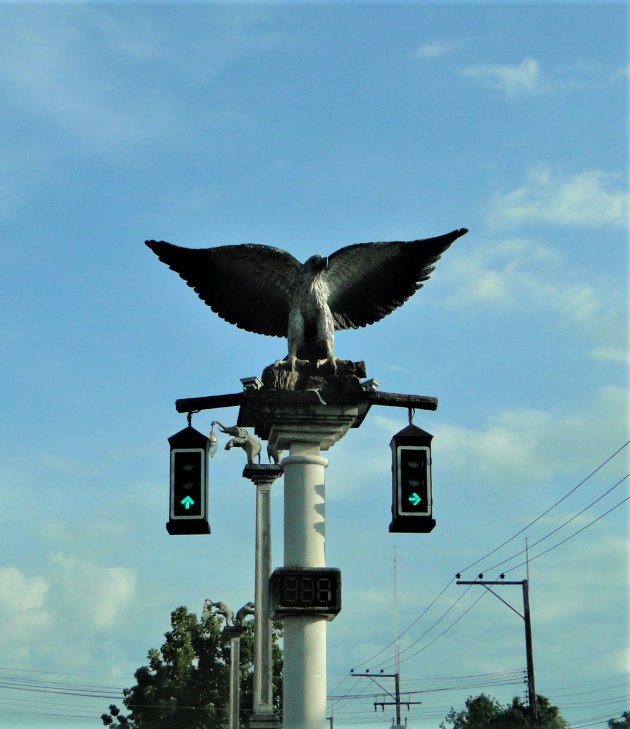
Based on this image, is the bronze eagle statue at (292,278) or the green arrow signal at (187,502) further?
the bronze eagle statue at (292,278)

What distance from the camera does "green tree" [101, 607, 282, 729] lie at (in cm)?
5600

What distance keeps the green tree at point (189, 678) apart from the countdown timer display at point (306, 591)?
41771 millimetres

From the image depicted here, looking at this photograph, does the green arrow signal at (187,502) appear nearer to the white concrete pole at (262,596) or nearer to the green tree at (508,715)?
the white concrete pole at (262,596)

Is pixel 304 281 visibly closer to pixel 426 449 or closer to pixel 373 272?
pixel 373 272

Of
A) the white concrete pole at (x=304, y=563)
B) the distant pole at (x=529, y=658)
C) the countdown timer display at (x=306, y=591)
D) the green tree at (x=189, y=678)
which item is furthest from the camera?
the green tree at (x=189, y=678)

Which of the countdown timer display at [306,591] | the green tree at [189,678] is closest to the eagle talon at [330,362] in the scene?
the countdown timer display at [306,591]

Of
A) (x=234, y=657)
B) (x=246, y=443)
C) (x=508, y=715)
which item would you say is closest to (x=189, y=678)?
(x=508, y=715)

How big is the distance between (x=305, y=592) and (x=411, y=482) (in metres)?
1.70

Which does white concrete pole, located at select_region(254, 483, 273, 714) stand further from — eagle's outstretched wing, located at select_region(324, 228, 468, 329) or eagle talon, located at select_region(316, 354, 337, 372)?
eagle's outstretched wing, located at select_region(324, 228, 468, 329)

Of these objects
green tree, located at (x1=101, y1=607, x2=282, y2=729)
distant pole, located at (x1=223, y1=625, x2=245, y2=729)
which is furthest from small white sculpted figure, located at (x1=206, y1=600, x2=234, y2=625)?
green tree, located at (x1=101, y1=607, x2=282, y2=729)

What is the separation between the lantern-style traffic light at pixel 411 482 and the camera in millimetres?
14008

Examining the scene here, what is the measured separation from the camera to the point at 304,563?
1472 centimetres

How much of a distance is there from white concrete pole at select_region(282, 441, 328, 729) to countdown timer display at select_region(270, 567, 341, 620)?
6.3 inches

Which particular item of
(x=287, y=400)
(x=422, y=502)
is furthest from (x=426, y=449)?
(x=287, y=400)
